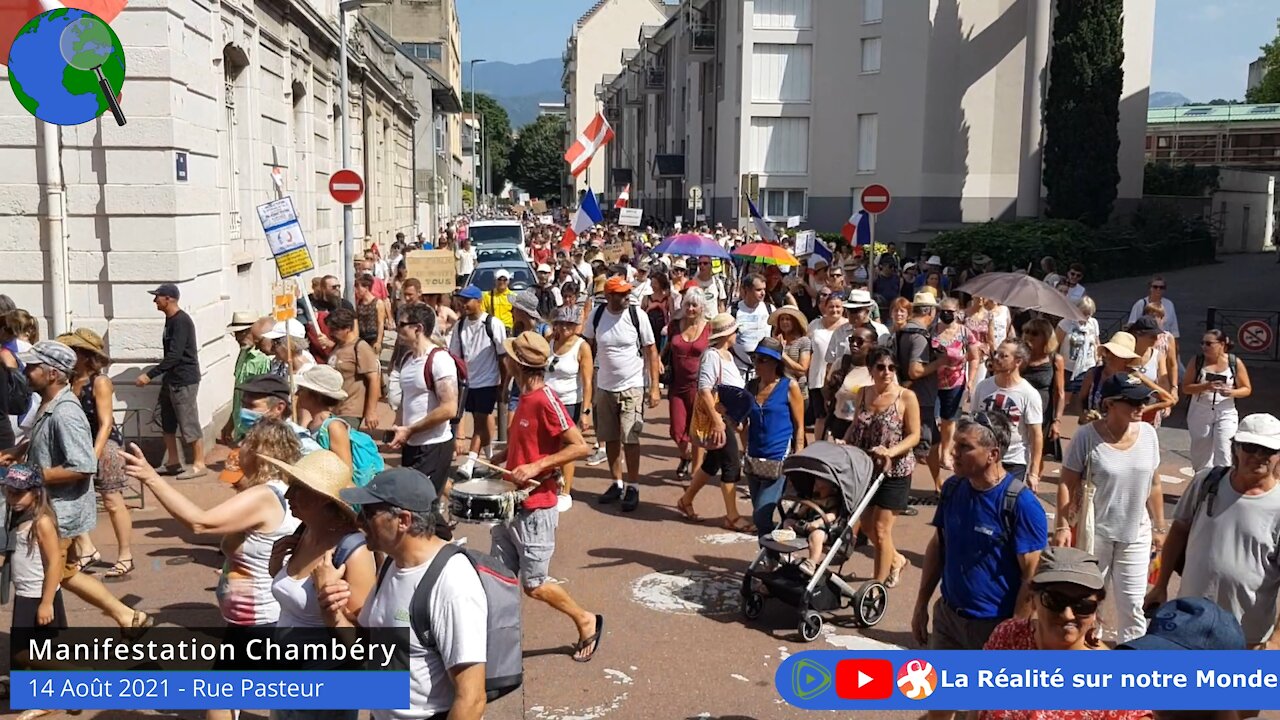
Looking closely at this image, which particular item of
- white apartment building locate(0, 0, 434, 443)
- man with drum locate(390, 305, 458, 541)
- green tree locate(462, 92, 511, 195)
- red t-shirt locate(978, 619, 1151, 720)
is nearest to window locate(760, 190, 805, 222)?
white apartment building locate(0, 0, 434, 443)

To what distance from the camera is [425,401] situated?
7441mm

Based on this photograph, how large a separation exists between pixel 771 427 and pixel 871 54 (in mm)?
34050

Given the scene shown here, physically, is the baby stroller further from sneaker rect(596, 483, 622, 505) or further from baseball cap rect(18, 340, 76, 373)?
baseball cap rect(18, 340, 76, 373)

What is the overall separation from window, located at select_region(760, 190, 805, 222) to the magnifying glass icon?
114 ft

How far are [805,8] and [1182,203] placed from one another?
656 inches

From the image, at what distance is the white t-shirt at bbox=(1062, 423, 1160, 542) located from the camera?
567 centimetres

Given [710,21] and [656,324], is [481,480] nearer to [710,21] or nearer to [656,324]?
[656,324]

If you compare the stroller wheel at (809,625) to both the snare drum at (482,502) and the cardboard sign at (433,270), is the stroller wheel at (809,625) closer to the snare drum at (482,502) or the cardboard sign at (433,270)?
the snare drum at (482,502)

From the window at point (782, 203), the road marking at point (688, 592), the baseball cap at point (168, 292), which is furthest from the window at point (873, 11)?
the road marking at point (688, 592)

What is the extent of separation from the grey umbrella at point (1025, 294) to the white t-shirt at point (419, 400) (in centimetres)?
510

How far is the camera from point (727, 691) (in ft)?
19.5

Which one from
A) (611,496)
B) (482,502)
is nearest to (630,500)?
(611,496)

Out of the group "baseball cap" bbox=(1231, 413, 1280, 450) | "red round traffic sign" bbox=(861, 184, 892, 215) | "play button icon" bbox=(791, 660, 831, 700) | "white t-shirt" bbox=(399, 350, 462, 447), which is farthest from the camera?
"red round traffic sign" bbox=(861, 184, 892, 215)

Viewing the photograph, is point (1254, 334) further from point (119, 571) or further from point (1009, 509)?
point (119, 571)
